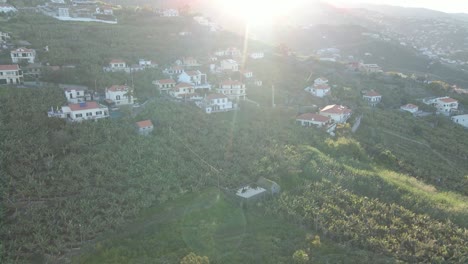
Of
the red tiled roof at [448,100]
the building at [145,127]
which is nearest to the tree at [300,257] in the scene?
the building at [145,127]

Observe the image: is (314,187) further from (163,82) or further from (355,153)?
(163,82)

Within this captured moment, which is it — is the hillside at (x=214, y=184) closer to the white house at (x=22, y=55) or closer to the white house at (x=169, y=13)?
the white house at (x=22, y=55)


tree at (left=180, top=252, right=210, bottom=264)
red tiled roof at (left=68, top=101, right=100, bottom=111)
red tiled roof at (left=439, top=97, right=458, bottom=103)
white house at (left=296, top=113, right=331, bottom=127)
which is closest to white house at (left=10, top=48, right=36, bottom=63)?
red tiled roof at (left=68, top=101, right=100, bottom=111)

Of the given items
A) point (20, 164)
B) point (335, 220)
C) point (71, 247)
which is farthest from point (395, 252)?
point (20, 164)

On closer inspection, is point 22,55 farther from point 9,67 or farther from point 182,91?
point 182,91

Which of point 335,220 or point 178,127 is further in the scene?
point 178,127

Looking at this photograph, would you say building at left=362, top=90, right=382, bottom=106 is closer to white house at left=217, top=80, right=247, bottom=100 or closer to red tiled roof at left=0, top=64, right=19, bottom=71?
white house at left=217, top=80, right=247, bottom=100
